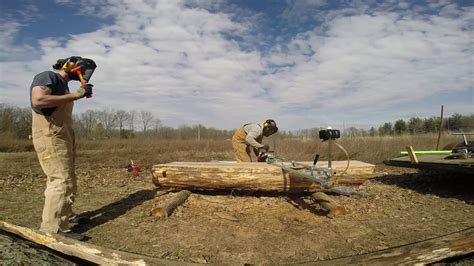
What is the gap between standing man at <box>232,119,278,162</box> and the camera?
24.3 ft

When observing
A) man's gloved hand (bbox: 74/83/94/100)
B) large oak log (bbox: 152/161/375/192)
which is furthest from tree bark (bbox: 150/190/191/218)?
man's gloved hand (bbox: 74/83/94/100)

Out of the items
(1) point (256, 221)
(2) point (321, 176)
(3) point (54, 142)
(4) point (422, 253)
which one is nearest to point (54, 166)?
(3) point (54, 142)

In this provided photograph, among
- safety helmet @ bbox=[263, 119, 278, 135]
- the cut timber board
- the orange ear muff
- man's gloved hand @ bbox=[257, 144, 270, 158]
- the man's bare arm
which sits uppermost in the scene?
the orange ear muff

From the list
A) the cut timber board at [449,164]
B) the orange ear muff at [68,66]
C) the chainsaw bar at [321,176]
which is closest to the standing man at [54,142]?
the orange ear muff at [68,66]

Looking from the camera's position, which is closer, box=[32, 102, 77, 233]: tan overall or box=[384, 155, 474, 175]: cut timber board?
box=[32, 102, 77, 233]: tan overall

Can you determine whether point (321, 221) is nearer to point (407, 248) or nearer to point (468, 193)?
point (407, 248)

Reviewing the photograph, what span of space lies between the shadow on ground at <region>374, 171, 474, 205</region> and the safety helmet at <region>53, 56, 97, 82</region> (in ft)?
23.3

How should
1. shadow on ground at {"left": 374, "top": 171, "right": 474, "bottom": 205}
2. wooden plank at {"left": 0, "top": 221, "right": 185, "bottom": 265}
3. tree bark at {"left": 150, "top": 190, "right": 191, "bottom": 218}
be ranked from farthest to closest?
shadow on ground at {"left": 374, "top": 171, "right": 474, "bottom": 205}, tree bark at {"left": 150, "top": 190, "right": 191, "bottom": 218}, wooden plank at {"left": 0, "top": 221, "right": 185, "bottom": 265}

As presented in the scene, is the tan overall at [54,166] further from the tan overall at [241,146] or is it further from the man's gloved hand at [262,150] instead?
the tan overall at [241,146]

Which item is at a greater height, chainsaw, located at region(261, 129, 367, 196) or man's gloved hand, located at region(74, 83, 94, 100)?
man's gloved hand, located at region(74, 83, 94, 100)

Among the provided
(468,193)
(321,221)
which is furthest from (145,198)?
(468,193)

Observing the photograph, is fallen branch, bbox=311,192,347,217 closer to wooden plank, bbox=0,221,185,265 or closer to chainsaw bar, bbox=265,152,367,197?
chainsaw bar, bbox=265,152,367,197

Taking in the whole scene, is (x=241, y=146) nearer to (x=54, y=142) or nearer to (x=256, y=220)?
(x=256, y=220)

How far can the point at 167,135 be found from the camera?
4038 centimetres
